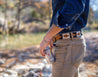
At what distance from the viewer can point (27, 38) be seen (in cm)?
959

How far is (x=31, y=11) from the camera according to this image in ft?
76.5

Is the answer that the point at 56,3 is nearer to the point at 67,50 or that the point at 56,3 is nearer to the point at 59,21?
the point at 59,21

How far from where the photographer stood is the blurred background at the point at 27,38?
2.67 meters

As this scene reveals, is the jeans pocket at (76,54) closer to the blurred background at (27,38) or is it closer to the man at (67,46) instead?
the man at (67,46)

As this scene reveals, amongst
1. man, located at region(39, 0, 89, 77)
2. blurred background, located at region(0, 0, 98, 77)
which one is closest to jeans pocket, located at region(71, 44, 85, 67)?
man, located at region(39, 0, 89, 77)

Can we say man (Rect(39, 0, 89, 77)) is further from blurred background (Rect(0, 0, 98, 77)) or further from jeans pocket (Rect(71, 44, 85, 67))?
blurred background (Rect(0, 0, 98, 77))

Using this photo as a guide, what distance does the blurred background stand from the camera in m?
2.67

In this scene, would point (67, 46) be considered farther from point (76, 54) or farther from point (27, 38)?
point (27, 38)

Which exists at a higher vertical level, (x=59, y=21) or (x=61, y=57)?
(x=59, y=21)

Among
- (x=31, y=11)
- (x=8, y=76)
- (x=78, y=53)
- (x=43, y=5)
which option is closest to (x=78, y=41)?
(x=78, y=53)

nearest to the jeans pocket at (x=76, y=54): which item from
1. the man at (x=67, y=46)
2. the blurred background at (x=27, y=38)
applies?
the man at (x=67, y=46)

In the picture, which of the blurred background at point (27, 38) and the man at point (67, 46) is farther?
the blurred background at point (27, 38)

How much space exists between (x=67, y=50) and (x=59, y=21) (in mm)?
213

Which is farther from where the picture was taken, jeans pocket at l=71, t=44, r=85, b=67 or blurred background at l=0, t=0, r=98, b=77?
blurred background at l=0, t=0, r=98, b=77
